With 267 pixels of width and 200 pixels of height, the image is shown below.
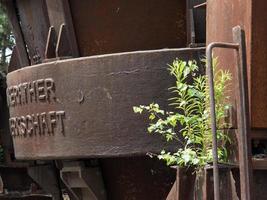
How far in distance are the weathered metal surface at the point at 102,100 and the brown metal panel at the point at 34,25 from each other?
1037 millimetres

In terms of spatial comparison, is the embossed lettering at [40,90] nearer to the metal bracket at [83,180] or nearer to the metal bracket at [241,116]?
the metal bracket at [83,180]

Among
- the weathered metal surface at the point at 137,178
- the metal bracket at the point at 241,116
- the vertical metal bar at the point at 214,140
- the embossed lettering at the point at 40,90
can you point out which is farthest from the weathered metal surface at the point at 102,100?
the vertical metal bar at the point at 214,140

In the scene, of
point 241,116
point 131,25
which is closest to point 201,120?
point 241,116

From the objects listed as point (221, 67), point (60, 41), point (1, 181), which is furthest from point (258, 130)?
point (1, 181)

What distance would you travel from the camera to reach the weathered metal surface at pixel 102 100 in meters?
5.34

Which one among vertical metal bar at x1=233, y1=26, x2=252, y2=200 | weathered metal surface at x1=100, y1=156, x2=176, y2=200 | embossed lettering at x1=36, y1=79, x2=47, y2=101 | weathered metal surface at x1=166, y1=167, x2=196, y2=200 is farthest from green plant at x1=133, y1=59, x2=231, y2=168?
embossed lettering at x1=36, y1=79, x2=47, y2=101

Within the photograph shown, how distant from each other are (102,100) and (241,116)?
7.21ft

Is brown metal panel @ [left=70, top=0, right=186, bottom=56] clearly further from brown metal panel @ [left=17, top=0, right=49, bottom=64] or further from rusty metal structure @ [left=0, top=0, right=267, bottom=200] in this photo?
brown metal panel @ [left=17, top=0, right=49, bottom=64]

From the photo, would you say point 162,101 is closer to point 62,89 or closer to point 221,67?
point 62,89

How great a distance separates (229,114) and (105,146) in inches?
74.9

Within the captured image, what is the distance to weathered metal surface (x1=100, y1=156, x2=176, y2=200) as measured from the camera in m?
5.94

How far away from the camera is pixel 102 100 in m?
5.45

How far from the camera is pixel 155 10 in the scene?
6.15m

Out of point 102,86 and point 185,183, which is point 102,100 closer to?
point 102,86
